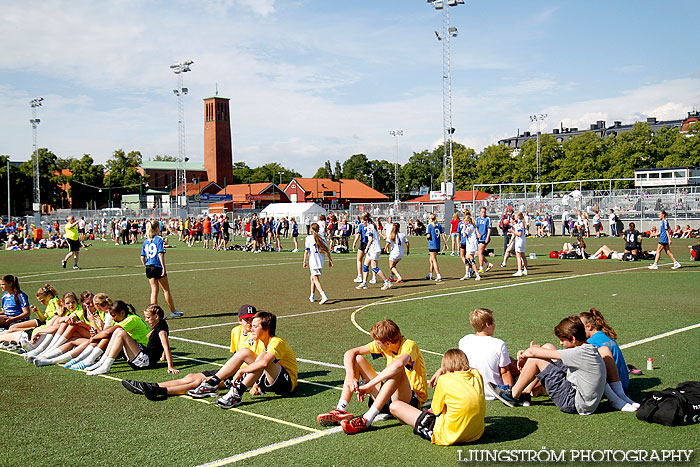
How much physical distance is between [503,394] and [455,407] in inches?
56.7

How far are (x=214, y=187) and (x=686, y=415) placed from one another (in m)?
117

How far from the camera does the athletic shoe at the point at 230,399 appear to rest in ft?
21.7

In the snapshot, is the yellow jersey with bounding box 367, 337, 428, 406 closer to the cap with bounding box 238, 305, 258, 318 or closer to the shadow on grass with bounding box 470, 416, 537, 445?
the shadow on grass with bounding box 470, 416, 537, 445

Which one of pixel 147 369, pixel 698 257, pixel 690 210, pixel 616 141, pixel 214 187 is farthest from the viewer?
pixel 214 187

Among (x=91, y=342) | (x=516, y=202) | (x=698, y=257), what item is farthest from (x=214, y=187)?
(x=91, y=342)

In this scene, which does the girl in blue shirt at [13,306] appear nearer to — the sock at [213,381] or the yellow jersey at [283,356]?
the sock at [213,381]

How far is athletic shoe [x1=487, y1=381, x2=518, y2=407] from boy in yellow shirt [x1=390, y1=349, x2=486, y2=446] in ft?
3.82

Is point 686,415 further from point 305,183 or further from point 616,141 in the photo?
point 305,183

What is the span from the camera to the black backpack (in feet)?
18.7

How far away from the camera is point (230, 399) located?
21.8 ft

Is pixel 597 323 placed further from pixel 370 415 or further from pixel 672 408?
pixel 370 415

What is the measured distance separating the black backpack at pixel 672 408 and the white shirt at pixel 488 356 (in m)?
1.38

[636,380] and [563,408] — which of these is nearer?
[563,408]

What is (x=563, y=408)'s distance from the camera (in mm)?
6227
